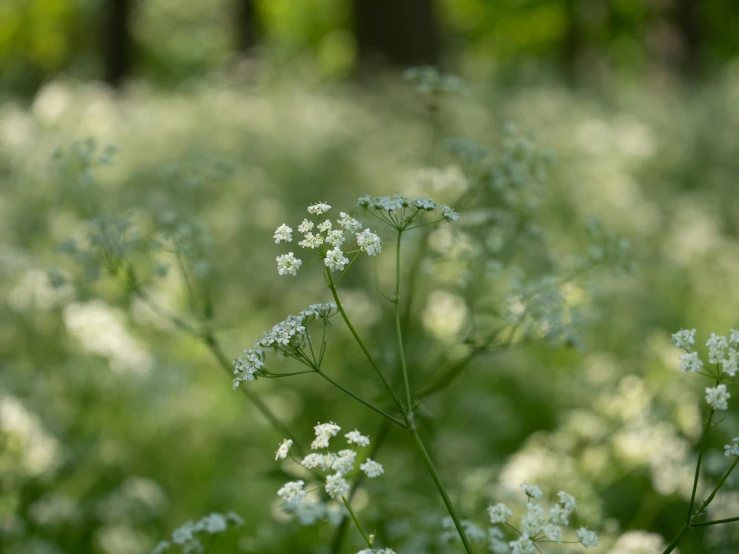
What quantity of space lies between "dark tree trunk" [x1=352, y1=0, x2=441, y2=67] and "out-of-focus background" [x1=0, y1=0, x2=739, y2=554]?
0.14ft

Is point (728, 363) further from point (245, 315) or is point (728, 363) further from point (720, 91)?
point (720, 91)

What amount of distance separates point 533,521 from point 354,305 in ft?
10.7

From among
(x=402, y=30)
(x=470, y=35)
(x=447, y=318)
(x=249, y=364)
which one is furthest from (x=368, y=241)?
(x=470, y=35)

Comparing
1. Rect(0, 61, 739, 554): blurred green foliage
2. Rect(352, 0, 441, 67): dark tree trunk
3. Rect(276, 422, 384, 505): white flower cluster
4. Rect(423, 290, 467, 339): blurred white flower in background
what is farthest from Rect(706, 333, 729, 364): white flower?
Rect(352, 0, 441, 67): dark tree trunk

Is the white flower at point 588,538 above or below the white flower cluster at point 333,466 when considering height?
below

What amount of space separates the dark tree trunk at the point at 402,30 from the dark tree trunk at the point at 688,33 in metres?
11.6

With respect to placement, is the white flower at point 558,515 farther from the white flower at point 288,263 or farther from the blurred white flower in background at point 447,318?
the blurred white flower in background at point 447,318

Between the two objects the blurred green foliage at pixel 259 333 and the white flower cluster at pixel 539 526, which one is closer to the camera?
the white flower cluster at pixel 539 526

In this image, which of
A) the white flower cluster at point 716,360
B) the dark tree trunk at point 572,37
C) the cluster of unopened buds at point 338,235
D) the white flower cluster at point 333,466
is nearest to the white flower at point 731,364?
the white flower cluster at point 716,360

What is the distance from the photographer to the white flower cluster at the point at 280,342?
2.14 m

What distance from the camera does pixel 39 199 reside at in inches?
264

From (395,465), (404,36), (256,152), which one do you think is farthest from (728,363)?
(404,36)

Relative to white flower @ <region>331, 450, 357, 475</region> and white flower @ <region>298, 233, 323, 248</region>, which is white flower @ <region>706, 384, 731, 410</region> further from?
white flower @ <region>298, 233, 323, 248</region>

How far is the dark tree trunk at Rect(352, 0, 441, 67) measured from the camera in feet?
39.7
